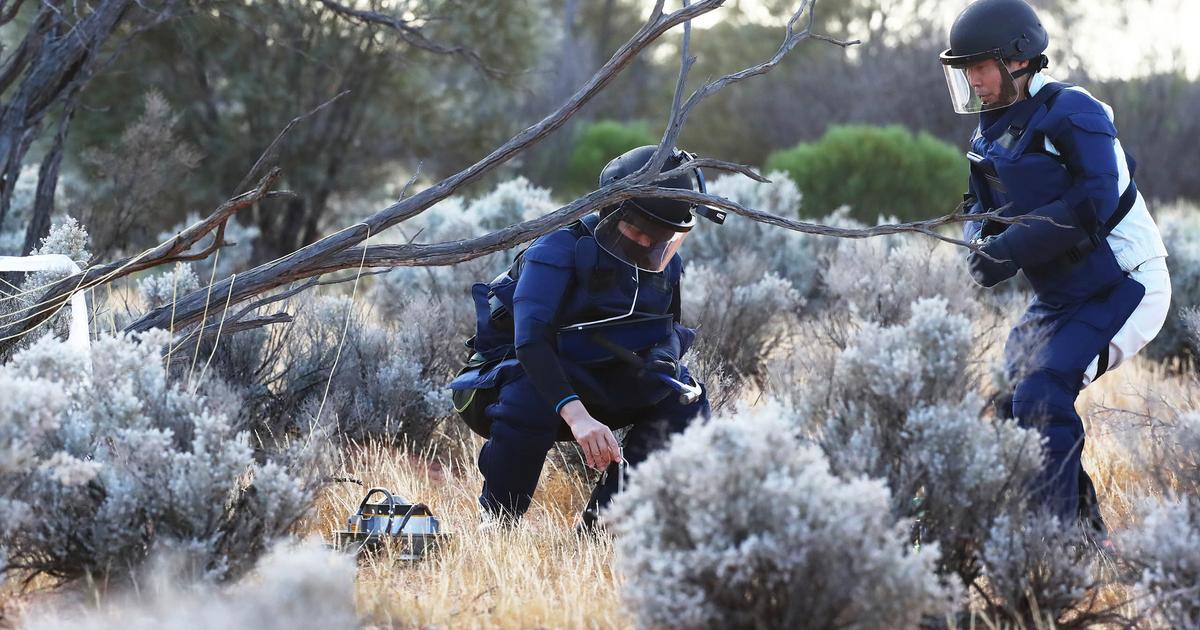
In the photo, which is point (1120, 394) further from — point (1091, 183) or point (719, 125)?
point (719, 125)

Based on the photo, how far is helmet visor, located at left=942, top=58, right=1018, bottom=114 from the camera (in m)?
4.31

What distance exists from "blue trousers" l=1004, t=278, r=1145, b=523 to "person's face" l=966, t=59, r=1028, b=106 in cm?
73

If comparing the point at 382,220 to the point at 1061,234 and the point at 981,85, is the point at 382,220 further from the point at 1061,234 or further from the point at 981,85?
the point at 1061,234

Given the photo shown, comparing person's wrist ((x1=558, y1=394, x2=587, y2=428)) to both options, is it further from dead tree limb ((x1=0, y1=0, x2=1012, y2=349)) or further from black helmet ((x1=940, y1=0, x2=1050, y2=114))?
black helmet ((x1=940, y1=0, x2=1050, y2=114))

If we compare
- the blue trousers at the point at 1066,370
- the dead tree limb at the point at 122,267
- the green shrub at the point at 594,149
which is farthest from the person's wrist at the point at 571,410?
the green shrub at the point at 594,149

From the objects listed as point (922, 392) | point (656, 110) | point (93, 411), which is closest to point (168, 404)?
point (93, 411)

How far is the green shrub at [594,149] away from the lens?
21.4 m

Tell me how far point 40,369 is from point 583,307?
1.69 metres

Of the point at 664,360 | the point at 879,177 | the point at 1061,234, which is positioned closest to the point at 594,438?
the point at 664,360

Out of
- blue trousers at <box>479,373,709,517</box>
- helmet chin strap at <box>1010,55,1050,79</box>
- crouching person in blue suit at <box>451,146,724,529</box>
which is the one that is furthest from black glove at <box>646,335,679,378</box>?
helmet chin strap at <box>1010,55,1050,79</box>

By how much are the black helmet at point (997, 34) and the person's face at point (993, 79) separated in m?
0.03

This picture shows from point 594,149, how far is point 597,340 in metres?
17.8

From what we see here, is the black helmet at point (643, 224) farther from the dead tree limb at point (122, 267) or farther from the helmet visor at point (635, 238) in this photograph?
the dead tree limb at point (122, 267)

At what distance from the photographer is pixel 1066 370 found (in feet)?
13.1
